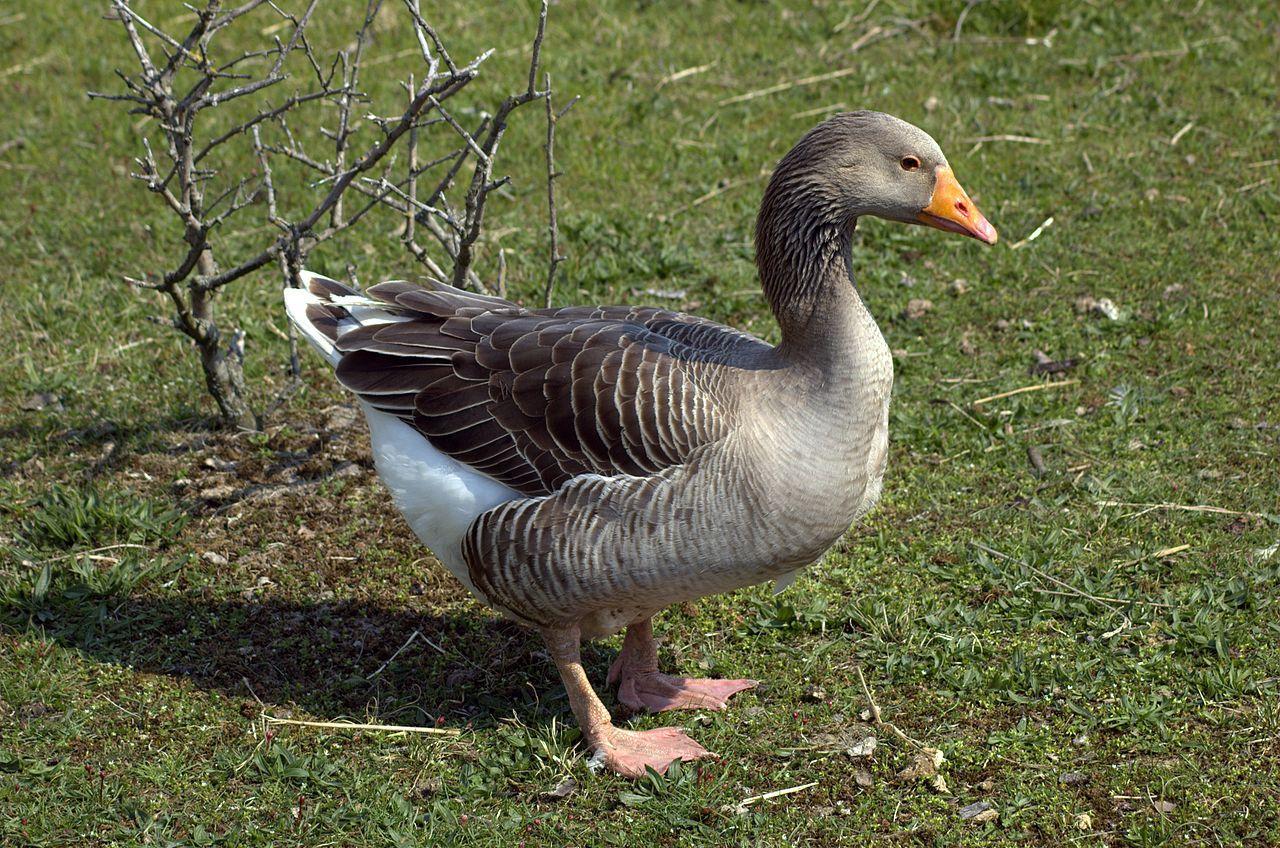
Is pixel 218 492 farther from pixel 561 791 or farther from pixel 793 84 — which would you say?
pixel 793 84

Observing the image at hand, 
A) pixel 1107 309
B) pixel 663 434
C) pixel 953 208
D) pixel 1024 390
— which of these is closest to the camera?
pixel 663 434

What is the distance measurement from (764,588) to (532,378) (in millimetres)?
1484

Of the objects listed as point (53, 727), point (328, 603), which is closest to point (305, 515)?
point (328, 603)

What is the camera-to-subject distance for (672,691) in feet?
14.7

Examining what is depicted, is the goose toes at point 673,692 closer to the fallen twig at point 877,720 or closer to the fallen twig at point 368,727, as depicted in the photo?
the fallen twig at point 877,720

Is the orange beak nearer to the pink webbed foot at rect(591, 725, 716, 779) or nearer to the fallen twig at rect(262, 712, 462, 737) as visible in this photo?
the pink webbed foot at rect(591, 725, 716, 779)

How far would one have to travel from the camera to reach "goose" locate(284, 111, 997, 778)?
12.6 feet

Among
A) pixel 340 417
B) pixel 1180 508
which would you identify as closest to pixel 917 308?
pixel 1180 508

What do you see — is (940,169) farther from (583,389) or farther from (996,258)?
(996,258)

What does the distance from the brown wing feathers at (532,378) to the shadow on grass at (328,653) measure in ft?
3.12

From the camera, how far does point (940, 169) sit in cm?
396

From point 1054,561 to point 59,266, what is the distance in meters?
5.56

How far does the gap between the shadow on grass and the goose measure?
49 centimetres

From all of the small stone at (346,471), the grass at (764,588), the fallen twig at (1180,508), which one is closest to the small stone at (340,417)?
the grass at (764,588)
